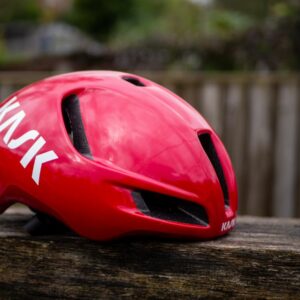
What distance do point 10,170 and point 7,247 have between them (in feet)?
0.65

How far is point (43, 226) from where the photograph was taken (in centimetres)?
150

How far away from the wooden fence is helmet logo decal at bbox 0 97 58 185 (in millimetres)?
2795

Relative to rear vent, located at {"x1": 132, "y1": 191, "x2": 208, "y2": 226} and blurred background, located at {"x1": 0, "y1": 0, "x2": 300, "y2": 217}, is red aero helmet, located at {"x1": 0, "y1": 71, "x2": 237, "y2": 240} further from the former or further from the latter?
blurred background, located at {"x1": 0, "y1": 0, "x2": 300, "y2": 217}

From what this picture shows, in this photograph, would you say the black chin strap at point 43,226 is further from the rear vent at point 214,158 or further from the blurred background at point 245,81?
the blurred background at point 245,81

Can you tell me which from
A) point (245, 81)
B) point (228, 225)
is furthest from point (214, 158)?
point (245, 81)

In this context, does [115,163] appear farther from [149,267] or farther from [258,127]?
[258,127]

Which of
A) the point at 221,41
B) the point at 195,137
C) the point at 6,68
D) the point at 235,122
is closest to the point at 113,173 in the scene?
the point at 195,137

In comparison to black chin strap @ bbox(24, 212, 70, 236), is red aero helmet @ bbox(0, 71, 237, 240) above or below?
above

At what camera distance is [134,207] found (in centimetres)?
142

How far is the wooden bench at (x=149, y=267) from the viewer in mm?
1290

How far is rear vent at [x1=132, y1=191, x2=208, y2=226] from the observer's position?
4.73 ft

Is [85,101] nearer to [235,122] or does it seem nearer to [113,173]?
[113,173]

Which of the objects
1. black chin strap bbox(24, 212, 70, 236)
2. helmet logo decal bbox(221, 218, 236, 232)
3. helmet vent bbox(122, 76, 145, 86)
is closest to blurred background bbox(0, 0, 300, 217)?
helmet vent bbox(122, 76, 145, 86)

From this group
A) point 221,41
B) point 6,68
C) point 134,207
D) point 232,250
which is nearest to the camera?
point 232,250
